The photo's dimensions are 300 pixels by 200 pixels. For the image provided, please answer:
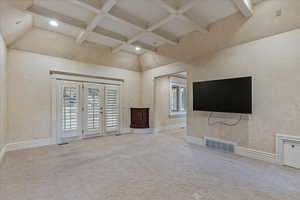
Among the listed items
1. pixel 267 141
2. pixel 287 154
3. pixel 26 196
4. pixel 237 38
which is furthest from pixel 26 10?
pixel 287 154

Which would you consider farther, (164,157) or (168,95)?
(168,95)

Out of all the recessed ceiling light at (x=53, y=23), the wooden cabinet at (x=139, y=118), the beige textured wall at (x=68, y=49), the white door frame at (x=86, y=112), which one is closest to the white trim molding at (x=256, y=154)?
the wooden cabinet at (x=139, y=118)

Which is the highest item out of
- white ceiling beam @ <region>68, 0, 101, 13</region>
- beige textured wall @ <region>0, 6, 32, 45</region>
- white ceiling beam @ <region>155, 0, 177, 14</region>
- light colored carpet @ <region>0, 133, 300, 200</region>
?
white ceiling beam @ <region>155, 0, 177, 14</region>

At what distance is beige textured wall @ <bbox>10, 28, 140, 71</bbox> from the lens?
369 cm

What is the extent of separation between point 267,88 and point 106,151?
3.91m

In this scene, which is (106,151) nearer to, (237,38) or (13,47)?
(13,47)

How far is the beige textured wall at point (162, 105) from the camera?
6.00 m

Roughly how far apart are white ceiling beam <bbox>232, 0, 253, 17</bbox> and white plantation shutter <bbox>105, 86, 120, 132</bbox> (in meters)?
4.34

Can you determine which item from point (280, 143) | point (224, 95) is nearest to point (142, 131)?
point (224, 95)

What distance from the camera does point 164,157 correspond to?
3.23 metres

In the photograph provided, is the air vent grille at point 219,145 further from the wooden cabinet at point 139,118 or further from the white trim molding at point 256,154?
the wooden cabinet at point 139,118

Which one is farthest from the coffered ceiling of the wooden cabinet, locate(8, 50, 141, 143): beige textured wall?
the wooden cabinet

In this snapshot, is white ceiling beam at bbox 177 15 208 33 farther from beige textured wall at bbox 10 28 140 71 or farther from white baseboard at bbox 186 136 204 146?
white baseboard at bbox 186 136 204 146

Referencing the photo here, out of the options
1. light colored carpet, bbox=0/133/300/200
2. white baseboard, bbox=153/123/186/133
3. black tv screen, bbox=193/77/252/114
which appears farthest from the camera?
white baseboard, bbox=153/123/186/133
